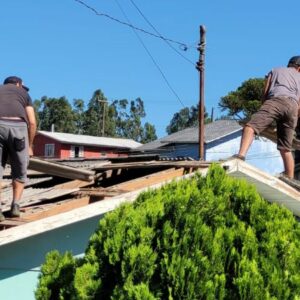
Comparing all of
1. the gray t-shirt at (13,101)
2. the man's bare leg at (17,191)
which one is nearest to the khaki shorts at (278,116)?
the gray t-shirt at (13,101)

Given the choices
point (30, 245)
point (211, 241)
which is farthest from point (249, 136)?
point (211, 241)

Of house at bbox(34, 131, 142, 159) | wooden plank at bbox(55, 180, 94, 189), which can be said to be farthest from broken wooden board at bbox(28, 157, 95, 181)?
house at bbox(34, 131, 142, 159)

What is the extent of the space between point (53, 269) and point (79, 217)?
49.8 inches

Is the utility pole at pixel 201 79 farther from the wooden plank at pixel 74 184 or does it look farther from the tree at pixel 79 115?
the tree at pixel 79 115

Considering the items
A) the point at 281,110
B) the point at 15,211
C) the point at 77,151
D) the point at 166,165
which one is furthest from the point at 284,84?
the point at 77,151

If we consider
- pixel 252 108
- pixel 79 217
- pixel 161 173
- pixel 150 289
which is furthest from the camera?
pixel 252 108

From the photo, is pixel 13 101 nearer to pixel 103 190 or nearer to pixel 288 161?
pixel 103 190

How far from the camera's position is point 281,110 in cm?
680

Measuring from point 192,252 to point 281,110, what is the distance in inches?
140

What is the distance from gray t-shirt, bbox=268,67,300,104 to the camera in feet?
22.6

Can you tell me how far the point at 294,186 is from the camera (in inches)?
260

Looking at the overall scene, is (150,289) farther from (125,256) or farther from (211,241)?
(211,241)

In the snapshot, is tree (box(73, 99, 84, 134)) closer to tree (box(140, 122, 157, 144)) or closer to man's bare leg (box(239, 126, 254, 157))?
tree (box(140, 122, 157, 144))

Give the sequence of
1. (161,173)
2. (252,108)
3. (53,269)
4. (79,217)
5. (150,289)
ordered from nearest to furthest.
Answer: (150,289), (53,269), (79,217), (161,173), (252,108)
